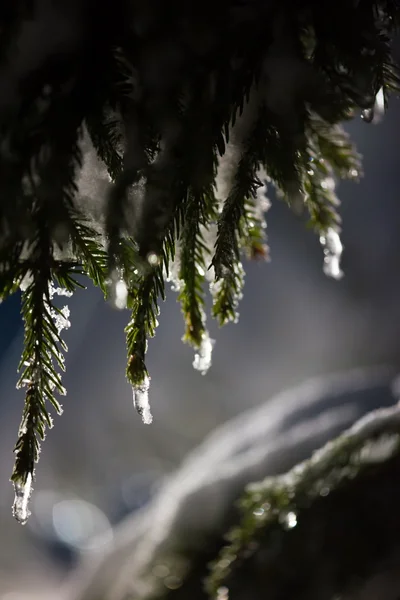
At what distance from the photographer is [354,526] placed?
1.24 meters

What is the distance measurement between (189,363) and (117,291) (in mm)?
4168

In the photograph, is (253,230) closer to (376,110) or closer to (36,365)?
(376,110)

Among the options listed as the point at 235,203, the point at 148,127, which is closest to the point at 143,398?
the point at 235,203

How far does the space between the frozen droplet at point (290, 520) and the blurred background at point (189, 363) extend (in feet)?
10.7

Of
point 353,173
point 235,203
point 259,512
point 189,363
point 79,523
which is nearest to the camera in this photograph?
point 235,203

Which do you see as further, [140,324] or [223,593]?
[223,593]

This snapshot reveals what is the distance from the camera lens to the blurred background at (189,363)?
4812mm

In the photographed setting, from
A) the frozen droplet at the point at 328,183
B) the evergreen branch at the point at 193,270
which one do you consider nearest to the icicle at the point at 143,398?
the evergreen branch at the point at 193,270

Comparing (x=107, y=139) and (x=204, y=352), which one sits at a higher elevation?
(x=107, y=139)

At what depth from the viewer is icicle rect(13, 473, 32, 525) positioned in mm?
1063

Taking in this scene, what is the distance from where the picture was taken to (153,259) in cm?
108

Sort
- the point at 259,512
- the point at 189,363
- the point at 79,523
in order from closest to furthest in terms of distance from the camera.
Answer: the point at 259,512 < the point at 79,523 < the point at 189,363

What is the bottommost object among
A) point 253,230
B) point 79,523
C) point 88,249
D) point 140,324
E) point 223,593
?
point 79,523

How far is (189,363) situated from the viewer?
5.18 meters
